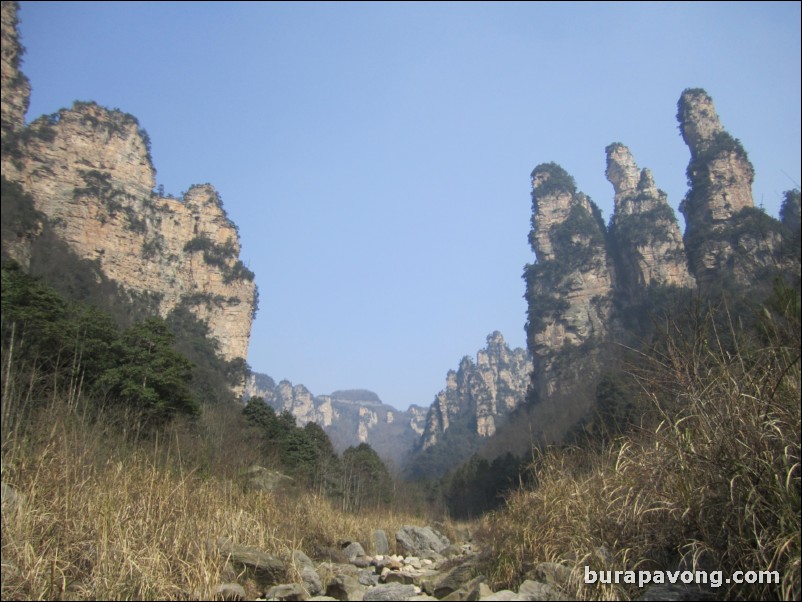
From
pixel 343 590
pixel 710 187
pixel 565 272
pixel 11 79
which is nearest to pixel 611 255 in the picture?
pixel 565 272

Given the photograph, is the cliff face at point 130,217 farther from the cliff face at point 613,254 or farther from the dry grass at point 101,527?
the dry grass at point 101,527

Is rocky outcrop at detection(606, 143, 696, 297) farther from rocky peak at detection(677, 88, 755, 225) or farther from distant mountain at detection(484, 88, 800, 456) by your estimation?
rocky peak at detection(677, 88, 755, 225)

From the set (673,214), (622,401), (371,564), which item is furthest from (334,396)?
(371,564)

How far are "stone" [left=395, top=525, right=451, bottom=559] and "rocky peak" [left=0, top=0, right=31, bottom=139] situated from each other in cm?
1979

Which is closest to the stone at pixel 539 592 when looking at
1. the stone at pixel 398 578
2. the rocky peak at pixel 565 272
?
the stone at pixel 398 578

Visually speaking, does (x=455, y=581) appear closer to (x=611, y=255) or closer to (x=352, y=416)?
(x=611, y=255)

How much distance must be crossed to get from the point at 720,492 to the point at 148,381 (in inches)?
601

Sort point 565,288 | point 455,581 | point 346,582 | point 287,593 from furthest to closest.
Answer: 1. point 565,288
2. point 455,581
3. point 346,582
4. point 287,593

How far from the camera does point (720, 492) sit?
275 centimetres

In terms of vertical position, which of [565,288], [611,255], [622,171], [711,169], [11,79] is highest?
[622,171]

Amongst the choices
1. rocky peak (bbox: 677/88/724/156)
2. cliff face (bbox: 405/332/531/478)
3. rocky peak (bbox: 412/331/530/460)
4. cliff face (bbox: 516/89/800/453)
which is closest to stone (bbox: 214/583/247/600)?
cliff face (bbox: 516/89/800/453)

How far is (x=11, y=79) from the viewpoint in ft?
92.9

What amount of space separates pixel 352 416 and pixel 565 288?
393 ft

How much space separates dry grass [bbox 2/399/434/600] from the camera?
10.3 feet
